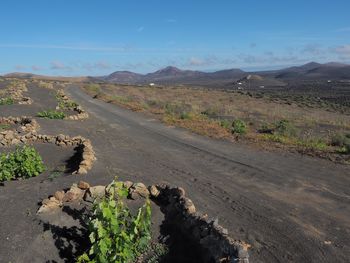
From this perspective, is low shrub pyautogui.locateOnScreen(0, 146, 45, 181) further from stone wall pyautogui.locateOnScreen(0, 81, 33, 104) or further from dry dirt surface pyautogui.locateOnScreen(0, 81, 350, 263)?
stone wall pyautogui.locateOnScreen(0, 81, 33, 104)

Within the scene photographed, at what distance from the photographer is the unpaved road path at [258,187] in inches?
318

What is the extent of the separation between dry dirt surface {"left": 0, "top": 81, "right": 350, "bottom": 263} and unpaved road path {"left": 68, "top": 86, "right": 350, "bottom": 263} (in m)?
0.02

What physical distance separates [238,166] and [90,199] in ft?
20.0

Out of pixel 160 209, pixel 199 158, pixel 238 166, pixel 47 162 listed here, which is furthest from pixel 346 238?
pixel 47 162

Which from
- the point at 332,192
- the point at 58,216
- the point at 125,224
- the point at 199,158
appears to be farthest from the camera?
the point at 199,158

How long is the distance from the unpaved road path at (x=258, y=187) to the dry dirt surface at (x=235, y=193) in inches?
0.7

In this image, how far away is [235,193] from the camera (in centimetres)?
1113

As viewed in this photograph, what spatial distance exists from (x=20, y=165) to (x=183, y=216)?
5204mm

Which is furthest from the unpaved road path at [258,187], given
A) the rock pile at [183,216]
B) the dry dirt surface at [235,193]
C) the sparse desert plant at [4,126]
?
the sparse desert plant at [4,126]

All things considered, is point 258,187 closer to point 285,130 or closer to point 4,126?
point 285,130

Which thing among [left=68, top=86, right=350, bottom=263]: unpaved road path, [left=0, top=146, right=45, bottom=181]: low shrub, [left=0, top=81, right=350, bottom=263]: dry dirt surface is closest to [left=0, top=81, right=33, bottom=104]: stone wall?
[left=68, top=86, right=350, bottom=263]: unpaved road path

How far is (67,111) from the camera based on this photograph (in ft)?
99.9

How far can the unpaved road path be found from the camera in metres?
8.07

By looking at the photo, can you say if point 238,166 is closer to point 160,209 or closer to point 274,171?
point 274,171
